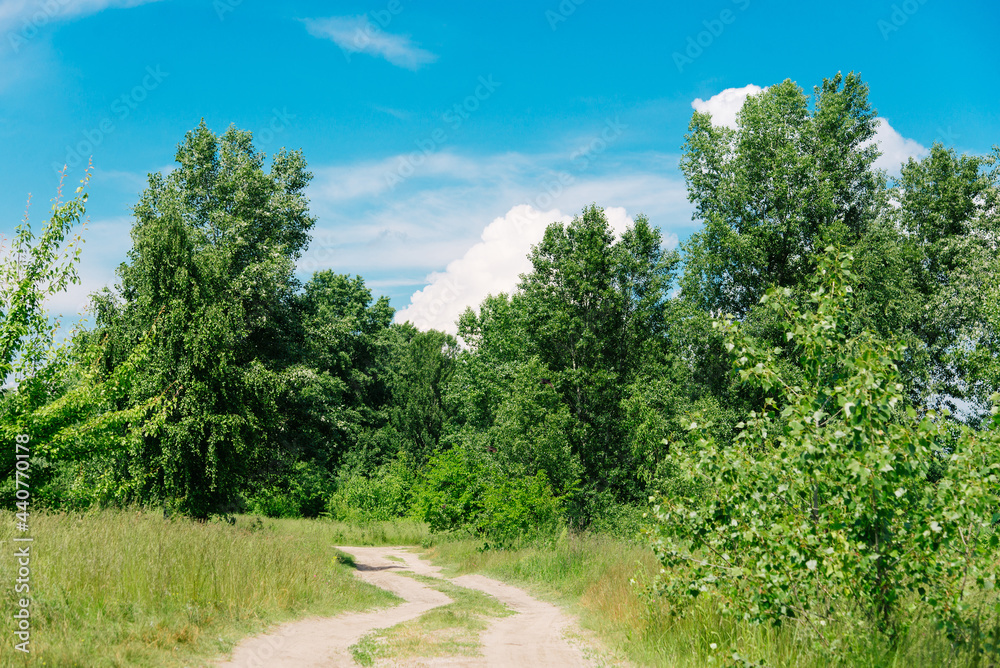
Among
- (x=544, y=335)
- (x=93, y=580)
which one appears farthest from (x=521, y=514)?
(x=93, y=580)

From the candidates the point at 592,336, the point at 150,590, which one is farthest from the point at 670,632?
the point at 592,336

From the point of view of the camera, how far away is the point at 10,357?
1106 cm

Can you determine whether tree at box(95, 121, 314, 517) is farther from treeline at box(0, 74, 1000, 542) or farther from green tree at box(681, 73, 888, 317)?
green tree at box(681, 73, 888, 317)

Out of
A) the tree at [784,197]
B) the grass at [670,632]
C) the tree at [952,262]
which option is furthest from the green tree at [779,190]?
the grass at [670,632]

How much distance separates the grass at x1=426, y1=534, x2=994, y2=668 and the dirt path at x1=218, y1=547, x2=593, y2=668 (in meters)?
0.67

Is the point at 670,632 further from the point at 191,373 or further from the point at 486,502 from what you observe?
the point at 486,502

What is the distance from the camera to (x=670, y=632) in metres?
8.37

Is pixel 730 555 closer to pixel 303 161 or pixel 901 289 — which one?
pixel 901 289

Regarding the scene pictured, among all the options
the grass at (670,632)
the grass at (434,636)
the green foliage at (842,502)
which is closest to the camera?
the green foliage at (842,502)

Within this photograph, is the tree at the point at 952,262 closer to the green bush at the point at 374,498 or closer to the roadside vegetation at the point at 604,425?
the roadside vegetation at the point at 604,425

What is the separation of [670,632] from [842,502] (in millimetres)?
3486

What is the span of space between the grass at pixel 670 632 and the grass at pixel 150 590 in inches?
183

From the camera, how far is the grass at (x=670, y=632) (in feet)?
20.1

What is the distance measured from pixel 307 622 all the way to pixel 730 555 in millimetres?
6723
